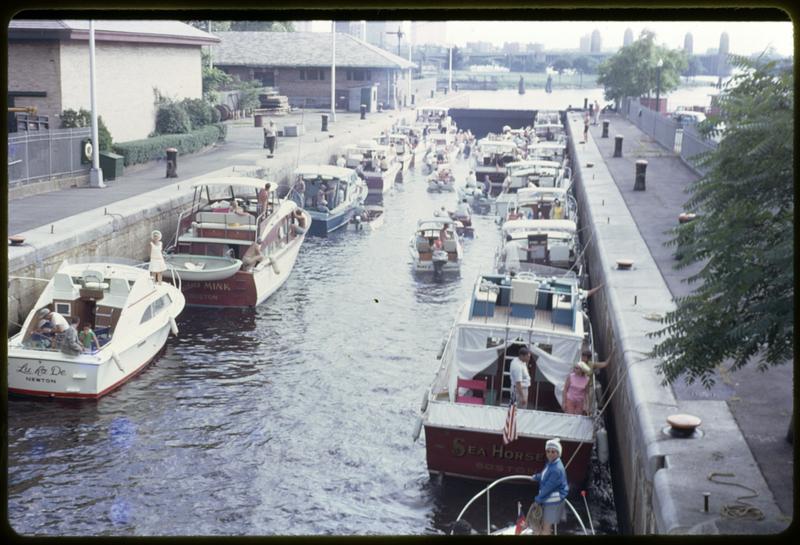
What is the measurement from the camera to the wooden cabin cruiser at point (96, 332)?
A: 19297 millimetres

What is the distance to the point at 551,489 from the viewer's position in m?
12.8

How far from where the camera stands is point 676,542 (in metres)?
6.73

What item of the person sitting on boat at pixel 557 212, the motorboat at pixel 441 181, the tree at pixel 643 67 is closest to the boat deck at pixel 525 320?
the person sitting on boat at pixel 557 212

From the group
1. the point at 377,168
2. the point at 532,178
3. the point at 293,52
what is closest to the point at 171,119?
the point at 377,168

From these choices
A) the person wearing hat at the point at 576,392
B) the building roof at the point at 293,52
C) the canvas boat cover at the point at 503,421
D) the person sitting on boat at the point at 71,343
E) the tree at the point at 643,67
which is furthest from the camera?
the building roof at the point at 293,52

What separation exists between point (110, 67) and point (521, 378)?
28.7m

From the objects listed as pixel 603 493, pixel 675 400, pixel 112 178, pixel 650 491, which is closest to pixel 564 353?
pixel 603 493

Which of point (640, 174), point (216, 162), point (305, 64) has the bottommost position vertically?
point (216, 162)

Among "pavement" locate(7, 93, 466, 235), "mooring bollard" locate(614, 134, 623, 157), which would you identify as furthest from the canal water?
"mooring bollard" locate(614, 134, 623, 157)

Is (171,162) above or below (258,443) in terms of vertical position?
above

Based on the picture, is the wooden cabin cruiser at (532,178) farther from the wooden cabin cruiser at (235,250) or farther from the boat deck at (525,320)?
the boat deck at (525,320)

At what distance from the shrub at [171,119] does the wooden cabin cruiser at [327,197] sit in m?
8.29

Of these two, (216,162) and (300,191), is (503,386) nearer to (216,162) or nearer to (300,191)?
(300,191)

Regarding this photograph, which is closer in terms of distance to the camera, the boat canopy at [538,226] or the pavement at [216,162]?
the pavement at [216,162]
